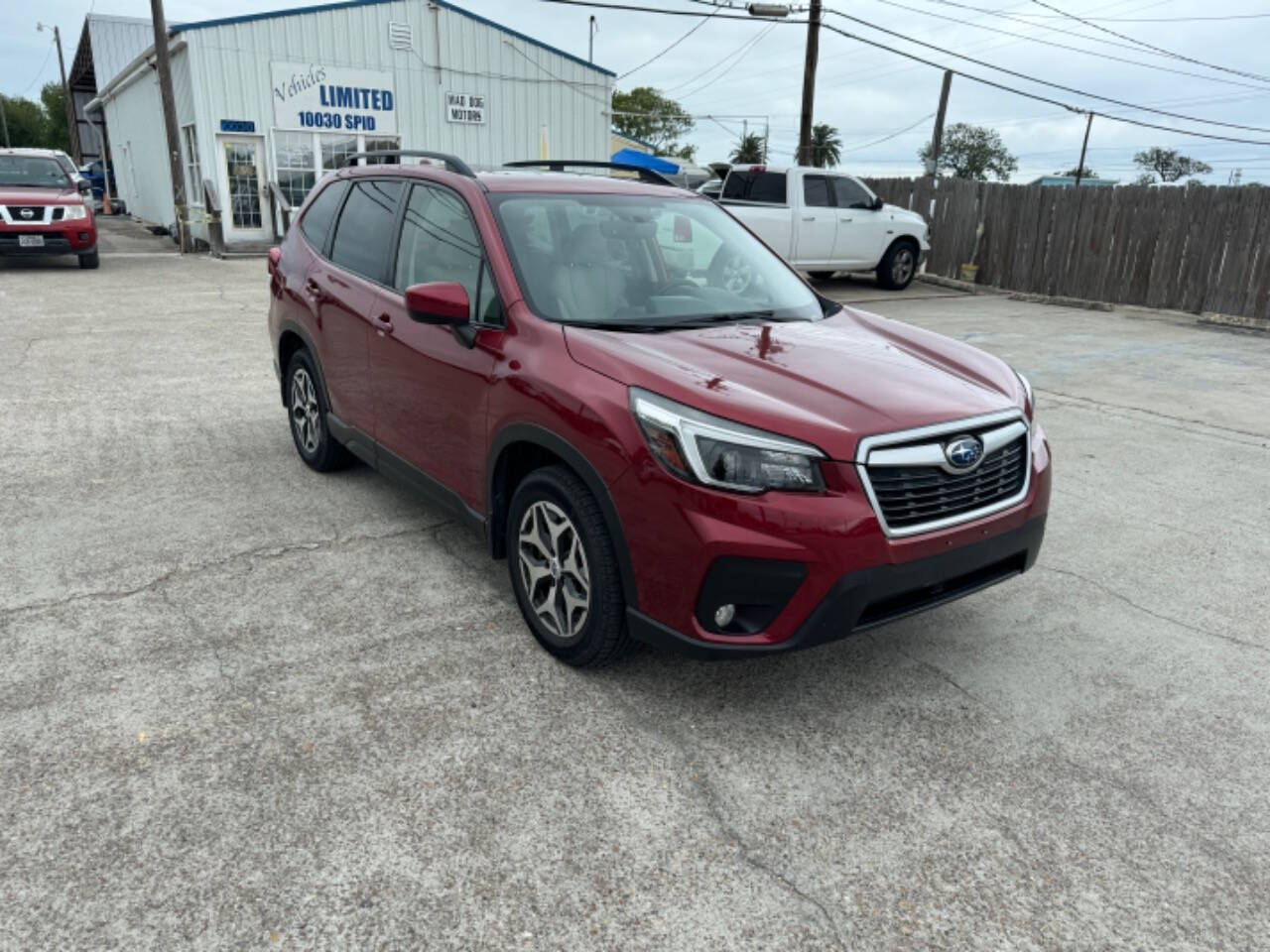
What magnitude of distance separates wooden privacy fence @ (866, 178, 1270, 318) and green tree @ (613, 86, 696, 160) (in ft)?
186

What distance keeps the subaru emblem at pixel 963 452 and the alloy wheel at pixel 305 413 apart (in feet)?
11.9

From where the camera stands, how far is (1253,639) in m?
3.68

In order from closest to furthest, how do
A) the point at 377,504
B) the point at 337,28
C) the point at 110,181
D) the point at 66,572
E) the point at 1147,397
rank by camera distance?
the point at 66,572, the point at 377,504, the point at 1147,397, the point at 337,28, the point at 110,181

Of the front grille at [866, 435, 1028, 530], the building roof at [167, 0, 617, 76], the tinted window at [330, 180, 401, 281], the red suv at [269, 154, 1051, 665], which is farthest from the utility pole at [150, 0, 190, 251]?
the front grille at [866, 435, 1028, 530]

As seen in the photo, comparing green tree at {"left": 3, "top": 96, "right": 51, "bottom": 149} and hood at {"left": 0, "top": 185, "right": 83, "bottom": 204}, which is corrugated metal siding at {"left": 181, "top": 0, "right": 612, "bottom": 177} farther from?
green tree at {"left": 3, "top": 96, "right": 51, "bottom": 149}

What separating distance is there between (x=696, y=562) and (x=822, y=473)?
0.46 meters

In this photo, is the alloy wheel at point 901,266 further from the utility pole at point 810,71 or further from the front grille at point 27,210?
the front grille at point 27,210

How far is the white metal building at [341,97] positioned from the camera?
19609mm

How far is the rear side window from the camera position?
14.3 meters

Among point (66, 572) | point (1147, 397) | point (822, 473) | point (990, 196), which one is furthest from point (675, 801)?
point (990, 196)

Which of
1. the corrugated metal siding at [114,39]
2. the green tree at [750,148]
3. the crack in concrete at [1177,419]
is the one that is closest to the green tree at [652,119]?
the green tree at [750,148]

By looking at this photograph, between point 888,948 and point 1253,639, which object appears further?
point 1253,639

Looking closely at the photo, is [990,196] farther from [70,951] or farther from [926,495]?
[70,951]

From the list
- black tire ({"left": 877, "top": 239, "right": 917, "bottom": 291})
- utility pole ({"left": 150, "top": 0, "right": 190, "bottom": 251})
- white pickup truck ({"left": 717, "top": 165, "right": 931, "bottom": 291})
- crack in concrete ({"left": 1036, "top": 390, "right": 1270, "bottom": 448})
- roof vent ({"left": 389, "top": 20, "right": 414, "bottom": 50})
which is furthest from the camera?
roof vent ({"left": 389, "top": 20, "right": 414, "bottom": 50})
